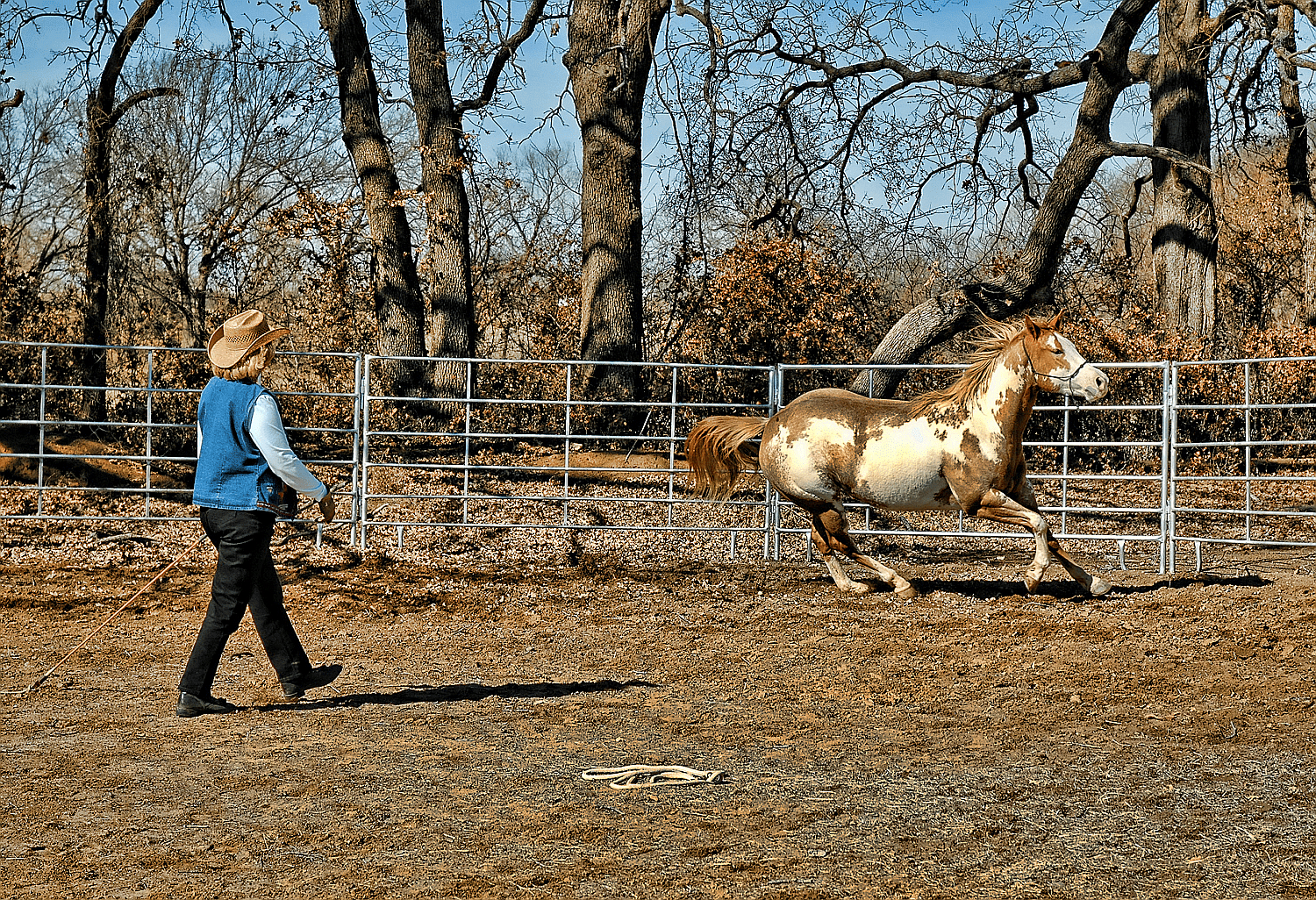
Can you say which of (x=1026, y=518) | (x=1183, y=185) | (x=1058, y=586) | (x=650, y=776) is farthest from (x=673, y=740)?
(x=1183, y=185)

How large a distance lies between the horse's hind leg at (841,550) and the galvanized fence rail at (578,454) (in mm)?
1100

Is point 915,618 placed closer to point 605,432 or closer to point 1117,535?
point 1117,535

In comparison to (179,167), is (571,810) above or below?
below

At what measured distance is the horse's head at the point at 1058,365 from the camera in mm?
7934

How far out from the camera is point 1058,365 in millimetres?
7961

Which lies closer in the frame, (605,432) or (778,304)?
(605,432)

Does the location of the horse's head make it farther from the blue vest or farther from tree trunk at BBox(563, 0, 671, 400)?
tree trunk at BBox(563, 0, 671, 400)

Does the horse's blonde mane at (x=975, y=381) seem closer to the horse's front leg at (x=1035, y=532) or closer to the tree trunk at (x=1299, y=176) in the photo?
the horse's front leg at (x=1035, y=532)

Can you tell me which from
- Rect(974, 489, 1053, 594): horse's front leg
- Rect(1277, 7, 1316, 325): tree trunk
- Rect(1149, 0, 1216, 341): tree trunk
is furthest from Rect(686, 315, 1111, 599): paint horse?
Rect(1277, 7, 1316, 325): tree trunk

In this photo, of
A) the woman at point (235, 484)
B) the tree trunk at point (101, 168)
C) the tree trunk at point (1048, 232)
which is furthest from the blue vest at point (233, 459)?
the tree trunk at point (101, 168)

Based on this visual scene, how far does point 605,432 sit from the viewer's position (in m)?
13.8

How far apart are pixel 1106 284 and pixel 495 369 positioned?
8726 millimetres

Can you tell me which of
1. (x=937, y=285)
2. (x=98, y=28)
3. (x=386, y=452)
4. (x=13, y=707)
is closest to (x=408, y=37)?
(x=98, y=28)

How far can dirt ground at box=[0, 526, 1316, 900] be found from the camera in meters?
3.44
